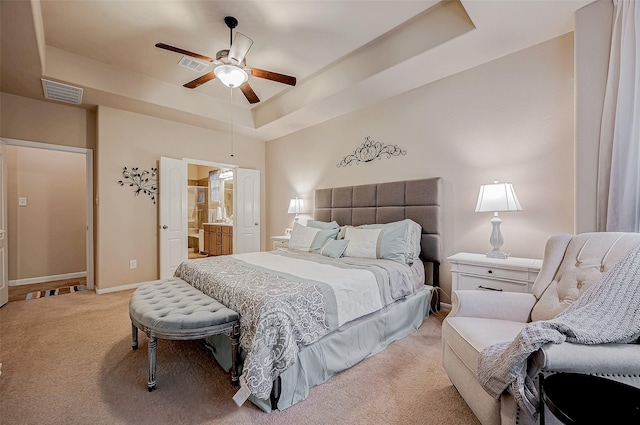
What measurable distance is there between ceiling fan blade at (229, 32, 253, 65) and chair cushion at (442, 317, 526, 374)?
2.73 metres

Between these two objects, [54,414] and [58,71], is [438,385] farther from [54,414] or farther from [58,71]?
[58,71]

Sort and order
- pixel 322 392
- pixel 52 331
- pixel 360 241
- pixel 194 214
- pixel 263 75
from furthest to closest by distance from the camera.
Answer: pixel 194 214
pixel 360 241
pixel 263 75
pixel 52 331
pixel 322 392

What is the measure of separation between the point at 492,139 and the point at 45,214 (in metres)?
6.68

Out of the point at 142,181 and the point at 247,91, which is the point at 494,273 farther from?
the point at 142,181

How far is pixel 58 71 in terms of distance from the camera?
10.4 feet

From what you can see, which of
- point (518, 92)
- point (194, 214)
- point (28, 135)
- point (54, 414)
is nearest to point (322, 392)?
point (54, 414)

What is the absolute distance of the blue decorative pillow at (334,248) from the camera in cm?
310

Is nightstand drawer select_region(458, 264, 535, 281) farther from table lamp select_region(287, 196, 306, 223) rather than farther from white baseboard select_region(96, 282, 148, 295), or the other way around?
white baseboard select_region(96, 282, 148, 295)

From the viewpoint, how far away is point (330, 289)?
6.45 feet

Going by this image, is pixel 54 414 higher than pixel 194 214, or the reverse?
pixel 194 214

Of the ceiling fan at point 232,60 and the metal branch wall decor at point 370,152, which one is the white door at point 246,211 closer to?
the metal branch wall decor at point 370,152

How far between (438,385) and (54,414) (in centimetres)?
233

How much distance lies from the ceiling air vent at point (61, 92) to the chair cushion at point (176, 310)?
9.41 feet

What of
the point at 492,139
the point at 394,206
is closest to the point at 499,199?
the point at 492,139
